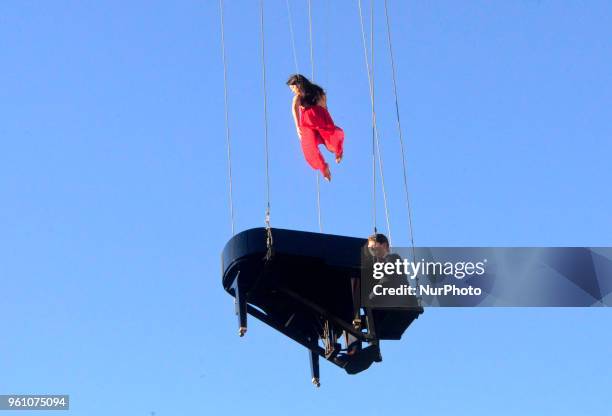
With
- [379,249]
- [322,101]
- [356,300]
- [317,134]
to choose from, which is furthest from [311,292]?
[322,101]

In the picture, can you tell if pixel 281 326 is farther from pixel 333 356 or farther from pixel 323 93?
pixel 323 93

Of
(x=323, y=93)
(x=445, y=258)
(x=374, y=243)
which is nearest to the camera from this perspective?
(x=374, y=243)

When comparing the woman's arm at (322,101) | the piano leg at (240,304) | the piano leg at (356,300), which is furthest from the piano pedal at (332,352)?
the woman's arm at (322,101)

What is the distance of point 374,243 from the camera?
15570 millimetres

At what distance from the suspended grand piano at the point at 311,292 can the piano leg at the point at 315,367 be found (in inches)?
0.4

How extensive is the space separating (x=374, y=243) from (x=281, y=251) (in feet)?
3.25

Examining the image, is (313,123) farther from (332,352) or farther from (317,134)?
(332,352)

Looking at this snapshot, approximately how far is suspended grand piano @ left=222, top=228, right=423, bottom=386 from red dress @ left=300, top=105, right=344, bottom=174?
4.49 ft

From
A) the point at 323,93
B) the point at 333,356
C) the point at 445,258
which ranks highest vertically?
the point at 323,93

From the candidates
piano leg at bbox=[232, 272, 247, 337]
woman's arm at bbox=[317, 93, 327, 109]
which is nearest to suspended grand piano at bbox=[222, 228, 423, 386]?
piano leg at bbox=[232, 272, 247, 337]

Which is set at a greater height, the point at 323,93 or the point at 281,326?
the point at 323,93

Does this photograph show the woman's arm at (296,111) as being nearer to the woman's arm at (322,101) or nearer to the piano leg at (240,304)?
the woman's arm at (322,101)

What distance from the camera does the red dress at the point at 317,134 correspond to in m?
16.6

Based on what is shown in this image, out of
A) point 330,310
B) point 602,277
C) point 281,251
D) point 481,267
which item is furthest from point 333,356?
point 602,277
